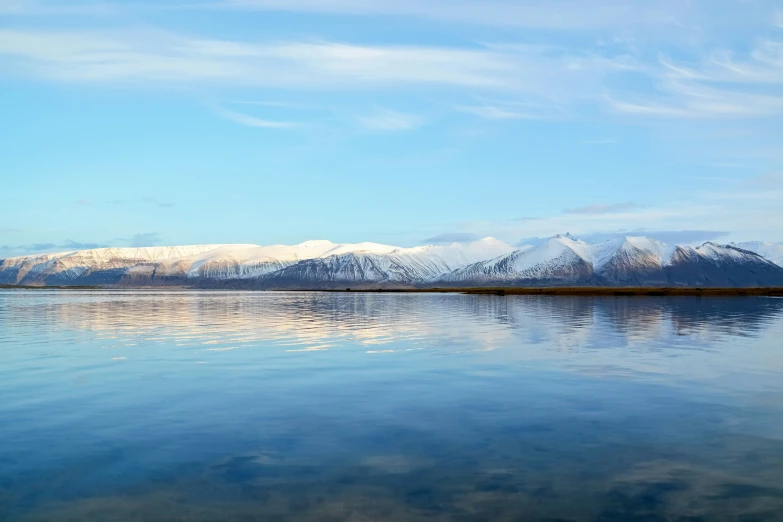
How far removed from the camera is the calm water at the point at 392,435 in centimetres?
1310

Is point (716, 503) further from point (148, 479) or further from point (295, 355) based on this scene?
point (295, 355)

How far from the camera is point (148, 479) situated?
48.0 ft

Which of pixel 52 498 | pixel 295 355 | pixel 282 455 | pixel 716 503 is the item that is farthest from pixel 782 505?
pixel 295 355

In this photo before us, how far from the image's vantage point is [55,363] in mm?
34688

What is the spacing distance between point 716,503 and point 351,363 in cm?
2336

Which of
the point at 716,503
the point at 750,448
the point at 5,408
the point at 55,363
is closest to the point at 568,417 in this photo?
the point at 750,448

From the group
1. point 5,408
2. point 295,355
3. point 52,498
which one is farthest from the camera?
point 295,355

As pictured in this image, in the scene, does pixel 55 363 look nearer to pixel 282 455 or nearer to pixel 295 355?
pixel 295 355

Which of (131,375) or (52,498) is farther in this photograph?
(131,375)

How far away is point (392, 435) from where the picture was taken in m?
18.8

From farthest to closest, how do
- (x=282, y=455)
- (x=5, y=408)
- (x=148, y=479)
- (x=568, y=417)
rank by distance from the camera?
(x=5, y=408), (x=568, y=417), (x=282, y=455), (x=148, y=479)

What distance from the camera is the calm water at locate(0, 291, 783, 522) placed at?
516 inches

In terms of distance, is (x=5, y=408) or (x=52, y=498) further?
(x=5, y=408)

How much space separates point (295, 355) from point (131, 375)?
9.98 meters
